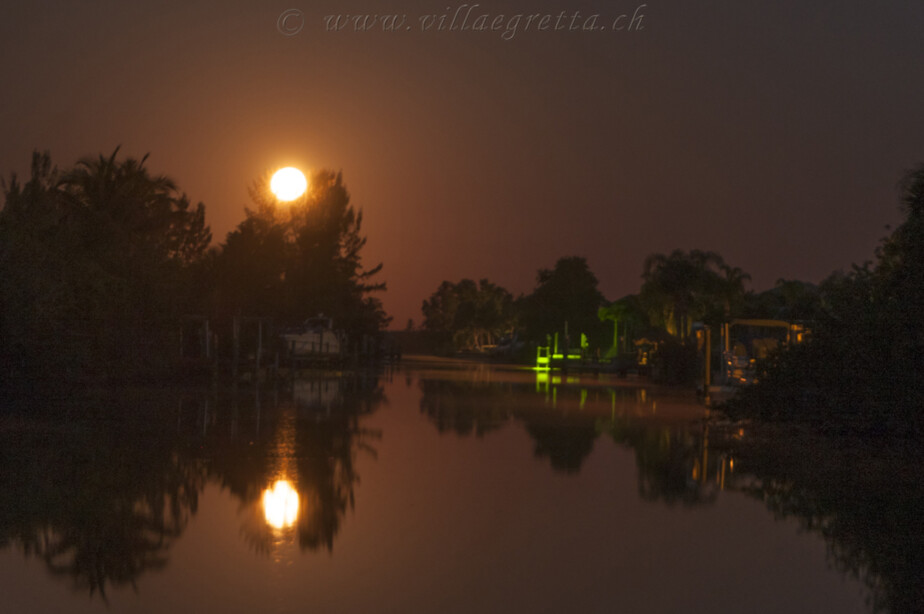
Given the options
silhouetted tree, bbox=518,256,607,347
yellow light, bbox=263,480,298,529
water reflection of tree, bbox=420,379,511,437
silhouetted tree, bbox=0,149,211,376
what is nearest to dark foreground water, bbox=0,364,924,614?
yellow light, bbox=263,480,298,529

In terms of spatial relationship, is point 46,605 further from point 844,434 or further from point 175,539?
point 844,434

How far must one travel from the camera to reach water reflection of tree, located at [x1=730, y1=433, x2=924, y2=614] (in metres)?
8.15

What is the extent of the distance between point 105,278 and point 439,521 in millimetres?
20308

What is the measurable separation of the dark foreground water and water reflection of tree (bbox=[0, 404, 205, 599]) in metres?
0.04

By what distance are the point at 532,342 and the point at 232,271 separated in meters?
48.7

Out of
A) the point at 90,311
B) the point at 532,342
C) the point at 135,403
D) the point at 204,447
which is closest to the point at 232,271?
the point at 90,311

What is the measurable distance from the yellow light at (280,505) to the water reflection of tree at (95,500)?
2.62 ft

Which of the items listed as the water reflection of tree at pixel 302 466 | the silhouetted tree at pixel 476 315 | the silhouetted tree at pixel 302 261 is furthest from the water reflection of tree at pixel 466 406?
the silhouetted tree at pixel 476 315

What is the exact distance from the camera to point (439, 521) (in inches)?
398

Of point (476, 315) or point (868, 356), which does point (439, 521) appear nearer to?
point (868, 356)

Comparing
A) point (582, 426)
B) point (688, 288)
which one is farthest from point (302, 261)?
point (582, 426)

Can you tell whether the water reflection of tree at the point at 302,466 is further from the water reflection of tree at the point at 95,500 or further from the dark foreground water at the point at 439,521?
the water reflection of tree at the point at 95,500

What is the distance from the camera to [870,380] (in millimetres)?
16531

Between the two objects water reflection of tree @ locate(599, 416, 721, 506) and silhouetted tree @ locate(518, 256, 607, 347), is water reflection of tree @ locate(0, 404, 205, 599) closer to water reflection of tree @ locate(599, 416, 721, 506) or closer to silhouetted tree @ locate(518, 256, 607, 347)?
water reflection of tree @ locate(599, 416, 721, 506)
